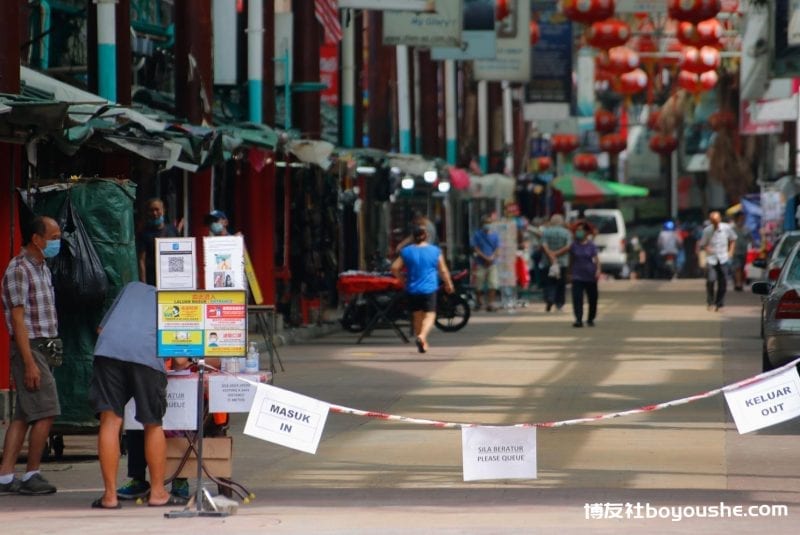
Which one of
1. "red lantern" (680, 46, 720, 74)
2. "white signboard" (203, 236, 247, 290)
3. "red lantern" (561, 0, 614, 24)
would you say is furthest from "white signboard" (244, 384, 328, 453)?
"red lantern" (680, 46, 720, 74)

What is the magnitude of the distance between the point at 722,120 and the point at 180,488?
174 feet

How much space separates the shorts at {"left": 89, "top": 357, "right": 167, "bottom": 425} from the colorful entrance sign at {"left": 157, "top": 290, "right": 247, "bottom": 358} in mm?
236

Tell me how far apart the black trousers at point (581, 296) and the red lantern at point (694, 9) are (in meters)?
5.41

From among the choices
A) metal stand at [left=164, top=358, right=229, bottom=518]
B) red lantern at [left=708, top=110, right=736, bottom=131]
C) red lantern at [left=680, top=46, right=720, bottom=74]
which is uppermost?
red lantern at [left=680, top=46, right=720, bottom=74]

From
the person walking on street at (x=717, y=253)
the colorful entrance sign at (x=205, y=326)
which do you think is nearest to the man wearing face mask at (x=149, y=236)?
the colorful entrance sign at (x=205, y=326)

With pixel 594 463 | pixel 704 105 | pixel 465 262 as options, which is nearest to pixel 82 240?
pixel 594 463

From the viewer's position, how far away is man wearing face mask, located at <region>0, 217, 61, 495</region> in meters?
12.6

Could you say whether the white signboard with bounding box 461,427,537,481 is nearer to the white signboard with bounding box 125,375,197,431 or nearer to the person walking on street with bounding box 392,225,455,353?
the white signboard with bounding box 125,375,197,431

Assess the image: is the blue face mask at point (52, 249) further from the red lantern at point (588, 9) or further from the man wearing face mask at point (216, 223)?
the red lantern at point (588, 9)

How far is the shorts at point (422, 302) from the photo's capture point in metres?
25.3

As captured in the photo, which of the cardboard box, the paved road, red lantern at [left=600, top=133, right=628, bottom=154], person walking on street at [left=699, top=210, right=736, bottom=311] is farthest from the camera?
red lantern at [left=600, top=133, right=628, bottom=154]

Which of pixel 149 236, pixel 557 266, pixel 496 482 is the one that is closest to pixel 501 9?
pixel 557 266

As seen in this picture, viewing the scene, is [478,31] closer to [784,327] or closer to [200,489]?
[784,327]

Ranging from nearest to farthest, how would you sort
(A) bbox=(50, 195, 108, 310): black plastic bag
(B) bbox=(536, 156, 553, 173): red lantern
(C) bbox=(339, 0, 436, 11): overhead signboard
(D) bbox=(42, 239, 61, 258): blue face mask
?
1. (D) bbox=(42, 239, 61, 258): blue face mask
2. (A) bbox=(50, 195, 108, 310): black plastic bag
3. (C) bbox=(339, 0, 436, 11): overhead signboard
4. (B) bbox=(536, 156, 553, 173): red lantern
